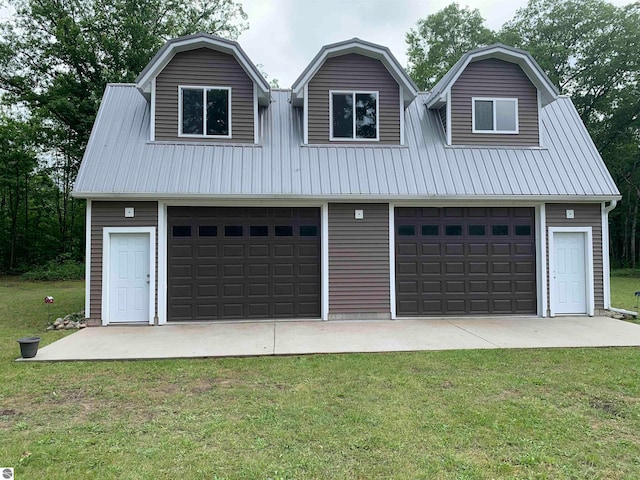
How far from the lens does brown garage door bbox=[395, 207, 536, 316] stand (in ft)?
29.9

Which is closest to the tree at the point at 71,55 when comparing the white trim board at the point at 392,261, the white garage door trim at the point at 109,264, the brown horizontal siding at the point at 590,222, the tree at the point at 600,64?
the white garage door trim at the point at 109,264

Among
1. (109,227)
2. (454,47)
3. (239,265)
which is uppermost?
(454,47)

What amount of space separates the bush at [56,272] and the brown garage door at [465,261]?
16229 millimetres

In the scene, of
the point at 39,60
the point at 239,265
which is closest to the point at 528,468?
the point at 239,265

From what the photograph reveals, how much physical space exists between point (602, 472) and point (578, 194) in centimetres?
762

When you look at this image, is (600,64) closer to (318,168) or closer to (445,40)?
(445,40)

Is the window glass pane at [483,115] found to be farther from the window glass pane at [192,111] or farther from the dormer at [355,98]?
the window glass pane at [192,111]

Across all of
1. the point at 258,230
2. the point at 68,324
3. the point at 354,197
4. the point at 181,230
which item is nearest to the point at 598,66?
the point at 354,197

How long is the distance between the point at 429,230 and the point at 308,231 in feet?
9.44

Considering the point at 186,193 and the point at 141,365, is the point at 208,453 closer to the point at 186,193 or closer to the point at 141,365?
the point at 141,365

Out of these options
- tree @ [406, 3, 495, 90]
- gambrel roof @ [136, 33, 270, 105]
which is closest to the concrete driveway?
gambrel roof @ [136, 33, 270, 105]

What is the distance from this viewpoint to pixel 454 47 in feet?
88.5

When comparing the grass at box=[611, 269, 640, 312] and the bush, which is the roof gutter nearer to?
the grass at box=[611, 269, 640, 312]

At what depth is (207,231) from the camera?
8820 mm
